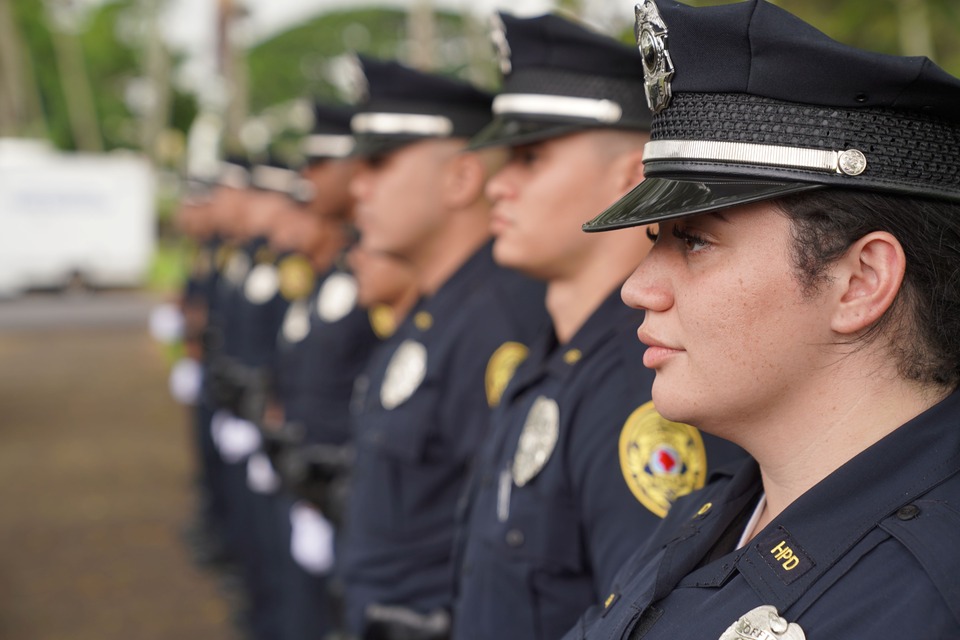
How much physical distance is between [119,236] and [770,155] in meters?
24.6

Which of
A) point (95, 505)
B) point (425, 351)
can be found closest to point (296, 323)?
point (425, 351)

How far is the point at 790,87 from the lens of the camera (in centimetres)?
146

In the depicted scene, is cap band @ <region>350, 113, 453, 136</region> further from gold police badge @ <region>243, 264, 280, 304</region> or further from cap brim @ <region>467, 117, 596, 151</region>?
gold police badge @ <region>243, 264, 280, 304</region>

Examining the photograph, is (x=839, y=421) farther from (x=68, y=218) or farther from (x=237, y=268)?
(x=68, y=218)

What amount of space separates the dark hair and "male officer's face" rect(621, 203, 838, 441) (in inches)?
1.0

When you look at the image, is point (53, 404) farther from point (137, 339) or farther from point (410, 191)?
point (410, 191)

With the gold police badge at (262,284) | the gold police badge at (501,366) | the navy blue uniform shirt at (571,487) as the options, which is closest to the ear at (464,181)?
the gold police badge at (501,366)

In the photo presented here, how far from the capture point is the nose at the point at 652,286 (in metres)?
1.60

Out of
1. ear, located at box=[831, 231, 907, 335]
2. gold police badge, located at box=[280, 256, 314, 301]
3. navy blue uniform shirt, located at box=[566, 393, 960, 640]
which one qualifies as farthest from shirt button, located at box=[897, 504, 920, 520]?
gold police badge, located at box=[280, 256, 314, 301]

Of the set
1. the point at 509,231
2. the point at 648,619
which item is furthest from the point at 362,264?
the point at 648,619

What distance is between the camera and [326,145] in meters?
5.43

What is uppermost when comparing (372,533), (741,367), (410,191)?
(741,367)

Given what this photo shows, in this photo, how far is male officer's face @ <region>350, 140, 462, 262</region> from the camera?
353cm

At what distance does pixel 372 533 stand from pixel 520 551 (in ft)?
3.89
